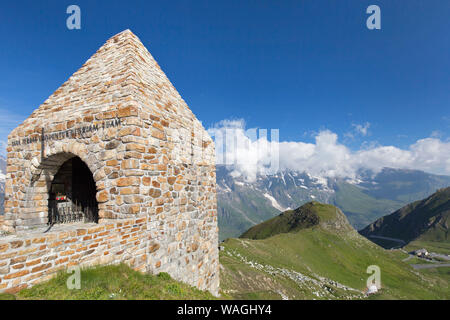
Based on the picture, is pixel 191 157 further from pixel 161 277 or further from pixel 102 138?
pixel 161 277

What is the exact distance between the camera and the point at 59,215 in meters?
9.58

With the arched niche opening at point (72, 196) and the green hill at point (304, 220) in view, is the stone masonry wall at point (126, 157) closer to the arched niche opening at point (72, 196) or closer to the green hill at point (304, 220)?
the arched niche opening at point (72, 196)

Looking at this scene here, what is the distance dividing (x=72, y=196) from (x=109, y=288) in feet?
21.2

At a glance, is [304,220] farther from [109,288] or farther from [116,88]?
[109,288]

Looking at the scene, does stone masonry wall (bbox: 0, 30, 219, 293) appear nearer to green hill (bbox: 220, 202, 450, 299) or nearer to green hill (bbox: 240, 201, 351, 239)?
green hill (bbox: 220, 202, 450, 299)

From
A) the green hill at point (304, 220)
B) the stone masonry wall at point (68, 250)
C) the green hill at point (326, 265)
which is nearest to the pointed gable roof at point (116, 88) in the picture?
the stone masonry wall at point (68, 250)

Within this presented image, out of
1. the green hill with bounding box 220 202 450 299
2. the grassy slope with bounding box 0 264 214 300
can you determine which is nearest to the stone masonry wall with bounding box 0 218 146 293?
the grassy slope with bounding box 0 264 214 300

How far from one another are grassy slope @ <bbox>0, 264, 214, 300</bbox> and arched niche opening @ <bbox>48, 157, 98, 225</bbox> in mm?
3935

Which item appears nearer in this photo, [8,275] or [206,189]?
[8,275]

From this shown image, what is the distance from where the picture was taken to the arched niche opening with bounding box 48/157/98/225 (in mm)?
9763

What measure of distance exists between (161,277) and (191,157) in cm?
517

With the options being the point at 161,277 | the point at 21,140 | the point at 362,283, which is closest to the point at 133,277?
the point at 161,277

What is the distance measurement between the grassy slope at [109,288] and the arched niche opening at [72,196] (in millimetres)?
3935

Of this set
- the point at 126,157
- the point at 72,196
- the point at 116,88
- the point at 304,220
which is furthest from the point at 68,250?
the point at 304,220
